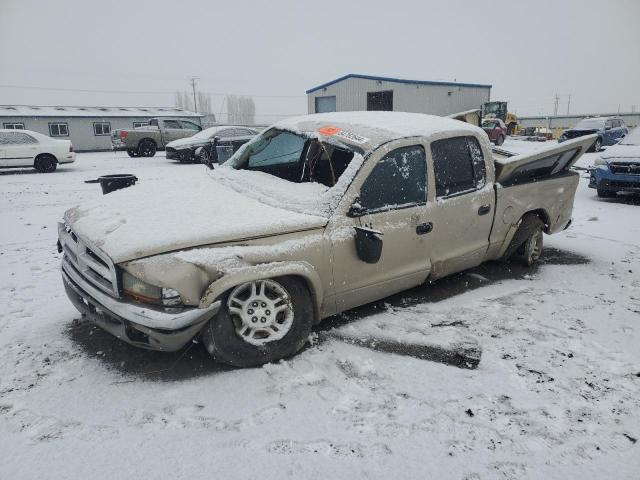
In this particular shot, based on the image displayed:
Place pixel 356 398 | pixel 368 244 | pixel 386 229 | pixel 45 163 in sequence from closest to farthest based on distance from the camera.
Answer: pixel 356 398 < pixel 368 244 < pixel 386 229 < pixel 45 163

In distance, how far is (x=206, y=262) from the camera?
2.63m

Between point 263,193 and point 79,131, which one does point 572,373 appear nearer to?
point 263,193

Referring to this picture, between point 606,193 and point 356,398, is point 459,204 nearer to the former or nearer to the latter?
point 356,398

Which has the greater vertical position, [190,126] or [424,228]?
[190,126]

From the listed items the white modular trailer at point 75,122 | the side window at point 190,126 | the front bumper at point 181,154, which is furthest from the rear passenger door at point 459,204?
the white modular trailer at point 75,122

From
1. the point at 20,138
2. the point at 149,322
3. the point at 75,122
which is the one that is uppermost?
the point at 75,122

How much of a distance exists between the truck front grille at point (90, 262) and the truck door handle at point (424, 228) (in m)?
2.31

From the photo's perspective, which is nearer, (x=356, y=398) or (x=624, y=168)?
(x=356, y=398)

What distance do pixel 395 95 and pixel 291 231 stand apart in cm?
2627

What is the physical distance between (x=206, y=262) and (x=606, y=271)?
4.63m

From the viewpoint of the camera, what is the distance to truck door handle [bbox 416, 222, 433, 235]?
360 centimetres

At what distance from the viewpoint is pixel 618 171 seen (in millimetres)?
8914

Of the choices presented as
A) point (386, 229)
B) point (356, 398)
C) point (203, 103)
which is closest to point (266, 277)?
point (356, 398)

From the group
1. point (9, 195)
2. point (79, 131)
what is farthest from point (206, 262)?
point (79, 131)
